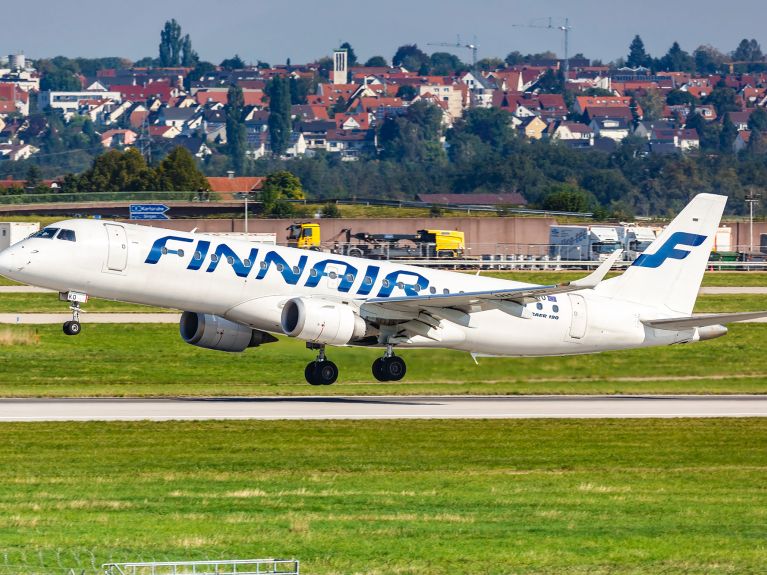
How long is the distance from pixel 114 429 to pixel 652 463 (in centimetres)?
1349

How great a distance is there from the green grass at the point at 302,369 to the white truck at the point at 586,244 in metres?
58.8

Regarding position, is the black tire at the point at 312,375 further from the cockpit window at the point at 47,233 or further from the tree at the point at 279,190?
the tree at the point at 279,190

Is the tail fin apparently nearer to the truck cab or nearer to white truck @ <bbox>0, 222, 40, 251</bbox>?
white truck @ <bbox>0, 222, 40, 251</bbox>

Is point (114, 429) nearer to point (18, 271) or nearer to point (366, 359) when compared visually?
point (18, 271)

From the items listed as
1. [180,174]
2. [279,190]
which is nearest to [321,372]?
[279,190]

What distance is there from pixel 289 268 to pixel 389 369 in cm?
436

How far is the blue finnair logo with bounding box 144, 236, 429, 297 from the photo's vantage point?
46188mm

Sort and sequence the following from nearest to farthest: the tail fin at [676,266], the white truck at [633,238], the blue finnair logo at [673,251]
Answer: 1. the tail fin at [676,266]
2. the blue finnair logo at [673,251]
3. the white truck at [633,238]

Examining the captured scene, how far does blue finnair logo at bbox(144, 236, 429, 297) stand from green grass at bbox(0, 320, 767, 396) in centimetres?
233

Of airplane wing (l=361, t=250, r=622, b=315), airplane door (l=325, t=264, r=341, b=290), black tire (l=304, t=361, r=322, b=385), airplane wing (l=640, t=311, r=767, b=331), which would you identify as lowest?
black tire (l=304, t=361, r=322, b=385)

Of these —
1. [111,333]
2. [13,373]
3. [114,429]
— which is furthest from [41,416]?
[111,333]

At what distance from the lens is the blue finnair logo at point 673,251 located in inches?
2076

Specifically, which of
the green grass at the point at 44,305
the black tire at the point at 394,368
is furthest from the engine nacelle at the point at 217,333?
the green grass at the point at 44,305

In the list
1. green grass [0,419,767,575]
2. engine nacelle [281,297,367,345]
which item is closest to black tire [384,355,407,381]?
engine nacelle [281,297,367,345]
